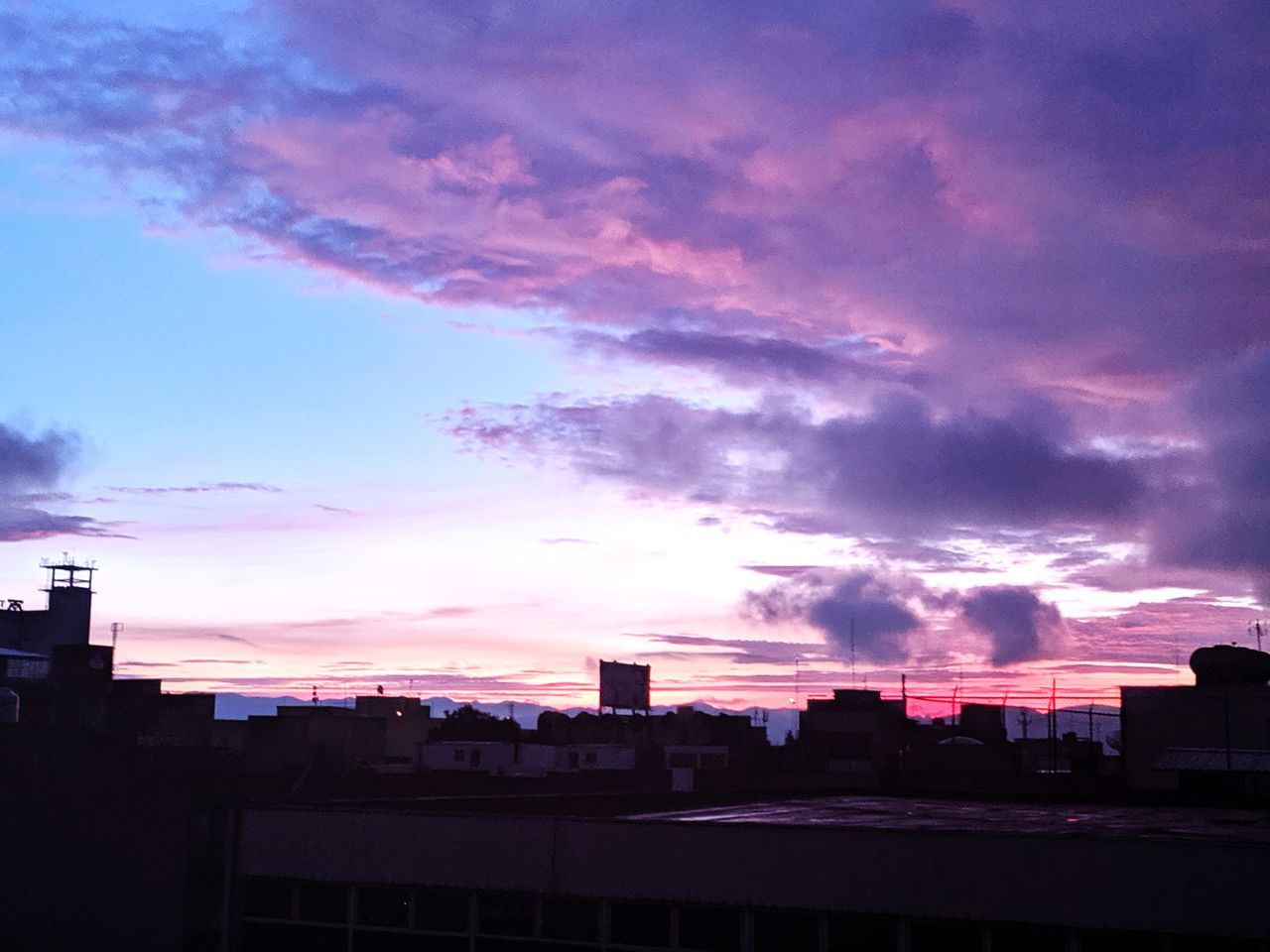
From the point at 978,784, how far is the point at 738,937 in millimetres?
52395

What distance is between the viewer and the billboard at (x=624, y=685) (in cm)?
12238

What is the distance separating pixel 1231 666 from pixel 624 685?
62857 mm

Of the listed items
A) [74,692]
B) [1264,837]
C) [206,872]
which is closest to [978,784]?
[1264,837]

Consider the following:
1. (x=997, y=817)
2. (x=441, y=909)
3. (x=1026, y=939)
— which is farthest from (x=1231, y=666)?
(x=441, y=909)

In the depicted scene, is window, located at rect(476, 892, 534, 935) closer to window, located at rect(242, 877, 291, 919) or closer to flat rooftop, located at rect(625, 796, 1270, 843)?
flat rooftop, located at rect(625, 796, 1270, 843)

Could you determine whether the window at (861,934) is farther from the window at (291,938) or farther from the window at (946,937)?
the window at (291,938)

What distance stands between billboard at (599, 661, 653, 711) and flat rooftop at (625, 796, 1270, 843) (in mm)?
71332

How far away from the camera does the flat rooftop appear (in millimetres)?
34969

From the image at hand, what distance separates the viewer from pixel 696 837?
2786 cm

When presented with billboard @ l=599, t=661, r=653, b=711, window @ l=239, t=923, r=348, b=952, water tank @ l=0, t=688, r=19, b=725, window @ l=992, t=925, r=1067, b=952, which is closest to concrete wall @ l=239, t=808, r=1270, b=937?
window @ l=992, t=925, r=1067, b=952

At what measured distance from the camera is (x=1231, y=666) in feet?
235

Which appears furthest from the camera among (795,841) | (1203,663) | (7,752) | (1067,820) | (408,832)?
(1203,663)

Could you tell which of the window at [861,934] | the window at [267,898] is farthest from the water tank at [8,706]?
the window at [861,934]

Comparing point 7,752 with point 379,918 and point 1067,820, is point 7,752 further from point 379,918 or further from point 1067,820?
point 1067,820
